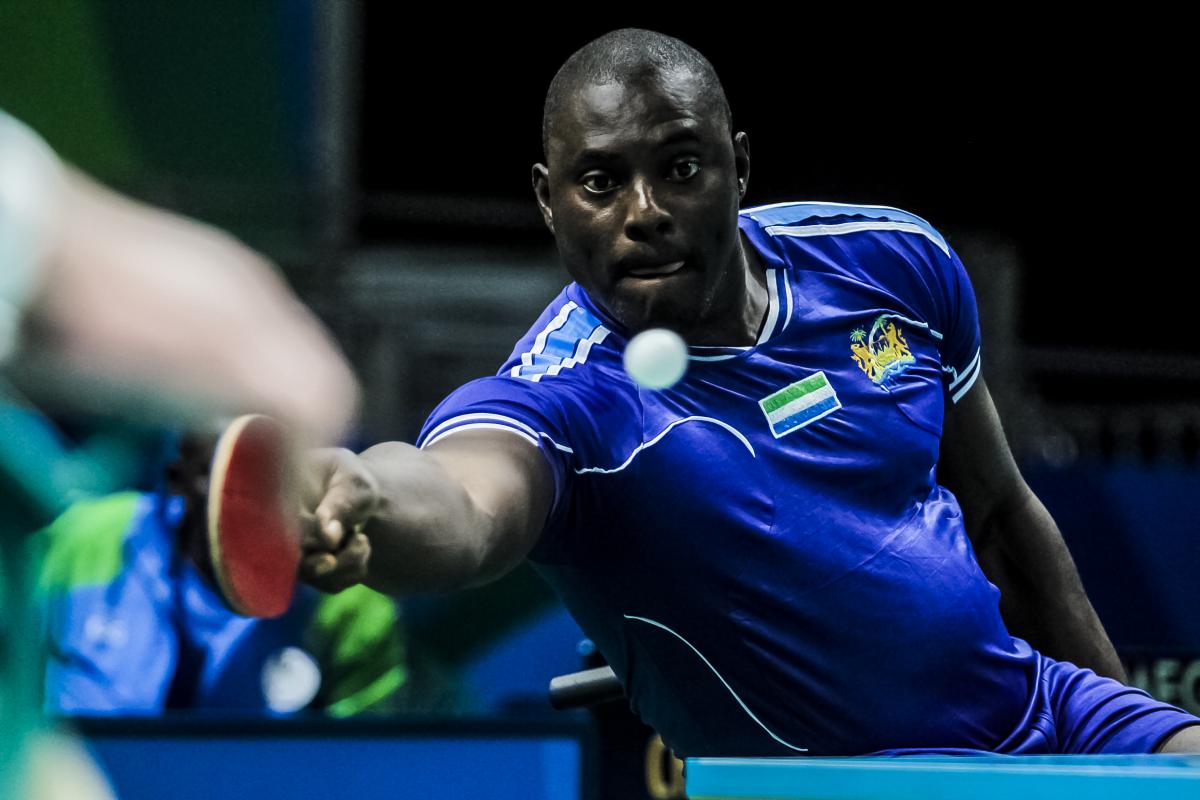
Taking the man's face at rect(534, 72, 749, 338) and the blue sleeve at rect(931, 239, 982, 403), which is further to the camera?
the blue sleeve at rect(931, 239, 982, 403)

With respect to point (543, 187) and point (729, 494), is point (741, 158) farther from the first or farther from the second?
point (729, 494)

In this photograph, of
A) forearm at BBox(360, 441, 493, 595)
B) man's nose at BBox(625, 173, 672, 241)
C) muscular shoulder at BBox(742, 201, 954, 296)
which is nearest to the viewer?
forearm at BBox(360, 441, 493, 595)

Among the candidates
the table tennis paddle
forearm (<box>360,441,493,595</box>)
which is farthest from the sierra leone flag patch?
the table tennis paddle

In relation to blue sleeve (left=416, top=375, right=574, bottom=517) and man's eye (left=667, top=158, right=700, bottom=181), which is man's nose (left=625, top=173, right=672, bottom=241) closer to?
man's eye (left=667, top=158, right=700, bottom=181)

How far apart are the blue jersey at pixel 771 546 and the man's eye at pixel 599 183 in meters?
0.20

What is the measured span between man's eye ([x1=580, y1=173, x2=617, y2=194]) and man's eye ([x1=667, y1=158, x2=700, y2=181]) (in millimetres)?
87

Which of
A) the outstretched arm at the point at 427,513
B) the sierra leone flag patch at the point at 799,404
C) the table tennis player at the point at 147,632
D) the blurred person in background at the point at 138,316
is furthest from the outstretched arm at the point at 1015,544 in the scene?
the blurred person in background at the point at 138,316

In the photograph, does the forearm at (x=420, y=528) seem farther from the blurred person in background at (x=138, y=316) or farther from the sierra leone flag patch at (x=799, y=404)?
the blurred person in background at (x=138, y=316)

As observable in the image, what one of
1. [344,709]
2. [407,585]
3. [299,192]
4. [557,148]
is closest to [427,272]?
[344,709]

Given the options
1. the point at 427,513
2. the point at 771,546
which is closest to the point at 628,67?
the point at 771,546

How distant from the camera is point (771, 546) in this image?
7.65ft

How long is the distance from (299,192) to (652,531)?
4.95 ft

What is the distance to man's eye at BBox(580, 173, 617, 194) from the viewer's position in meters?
2.33

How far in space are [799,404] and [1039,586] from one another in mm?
670
